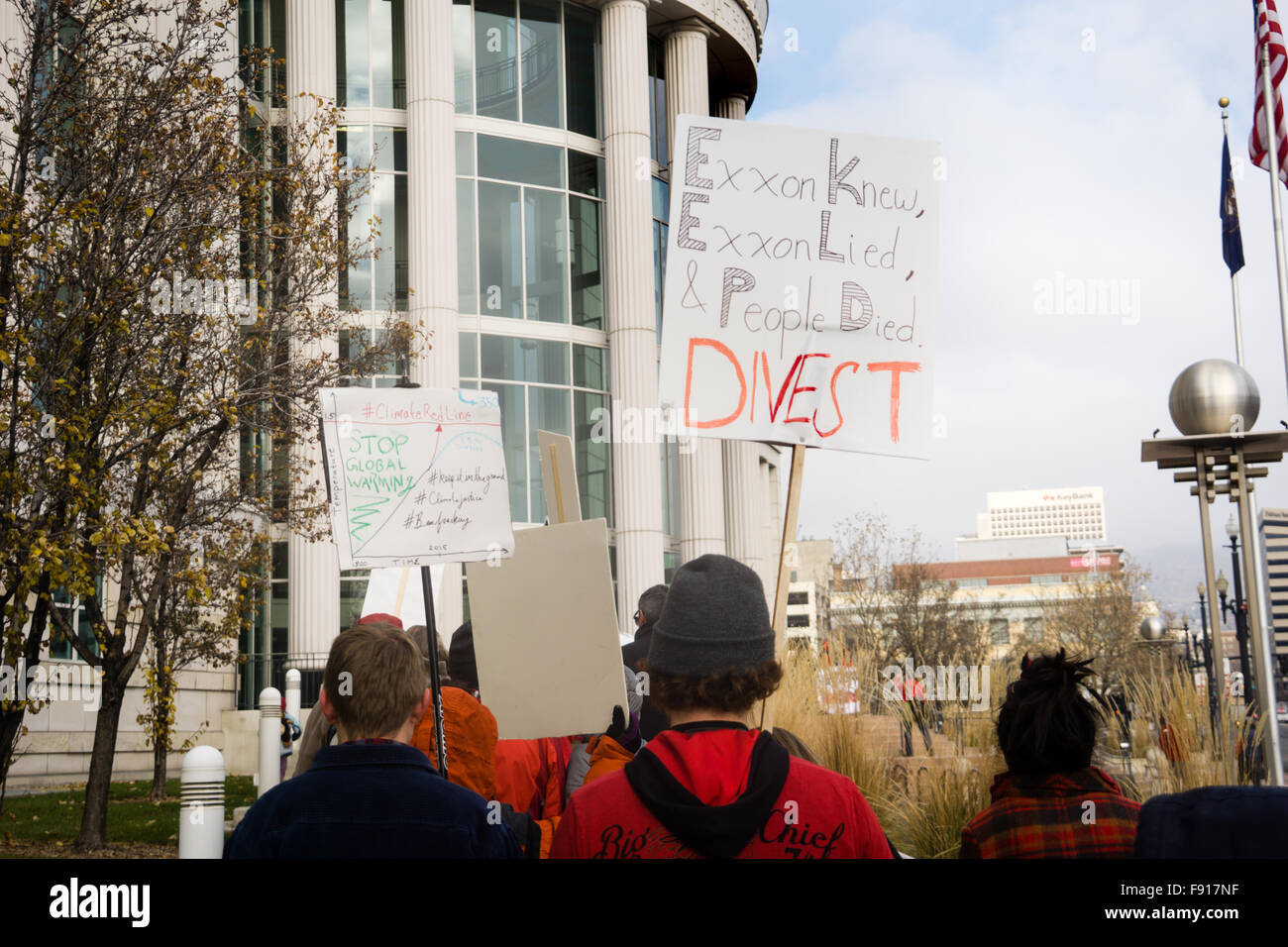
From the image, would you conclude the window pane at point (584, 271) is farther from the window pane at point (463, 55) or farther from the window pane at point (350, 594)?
the window pane at point (350, 594)

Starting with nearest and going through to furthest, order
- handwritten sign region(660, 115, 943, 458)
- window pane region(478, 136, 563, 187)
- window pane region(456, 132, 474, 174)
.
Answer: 1. handwritten sign region(660, 115, 943, 458)
2. window pane region(456, 132, 474, 174)
3. window pane region(478, 136, 563, 187)

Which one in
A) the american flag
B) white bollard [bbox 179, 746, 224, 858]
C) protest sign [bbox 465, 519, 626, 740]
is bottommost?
white bollard [bbox 179, 746, 224, 858]

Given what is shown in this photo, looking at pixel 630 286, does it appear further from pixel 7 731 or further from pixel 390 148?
pixel 7 731

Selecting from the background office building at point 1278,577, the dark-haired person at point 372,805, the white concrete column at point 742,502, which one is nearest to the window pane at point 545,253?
A: the white concrete column at point 742,502

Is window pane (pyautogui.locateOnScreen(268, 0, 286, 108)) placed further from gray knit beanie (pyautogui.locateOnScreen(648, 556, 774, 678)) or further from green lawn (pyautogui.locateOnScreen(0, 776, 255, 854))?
gray knit beanie (pyautogui.locateOnScreen(648, 556, 774, 678))

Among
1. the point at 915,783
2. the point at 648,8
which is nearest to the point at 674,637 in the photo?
the point at 915,783

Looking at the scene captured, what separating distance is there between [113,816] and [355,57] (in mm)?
19651

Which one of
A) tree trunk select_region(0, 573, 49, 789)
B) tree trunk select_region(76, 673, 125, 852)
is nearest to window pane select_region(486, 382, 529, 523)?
tree trunk select_region(76, 673, 125, 852)

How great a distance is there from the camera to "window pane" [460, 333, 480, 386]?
92.3ft

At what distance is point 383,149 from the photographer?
Answer: 2828 cm

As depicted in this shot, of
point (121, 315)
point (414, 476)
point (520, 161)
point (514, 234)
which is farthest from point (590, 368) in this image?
point (414, 476)

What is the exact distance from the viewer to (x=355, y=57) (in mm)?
28797

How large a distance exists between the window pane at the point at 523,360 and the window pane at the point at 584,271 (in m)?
1.09

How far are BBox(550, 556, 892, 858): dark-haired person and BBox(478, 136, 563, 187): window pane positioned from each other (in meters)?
27.5
